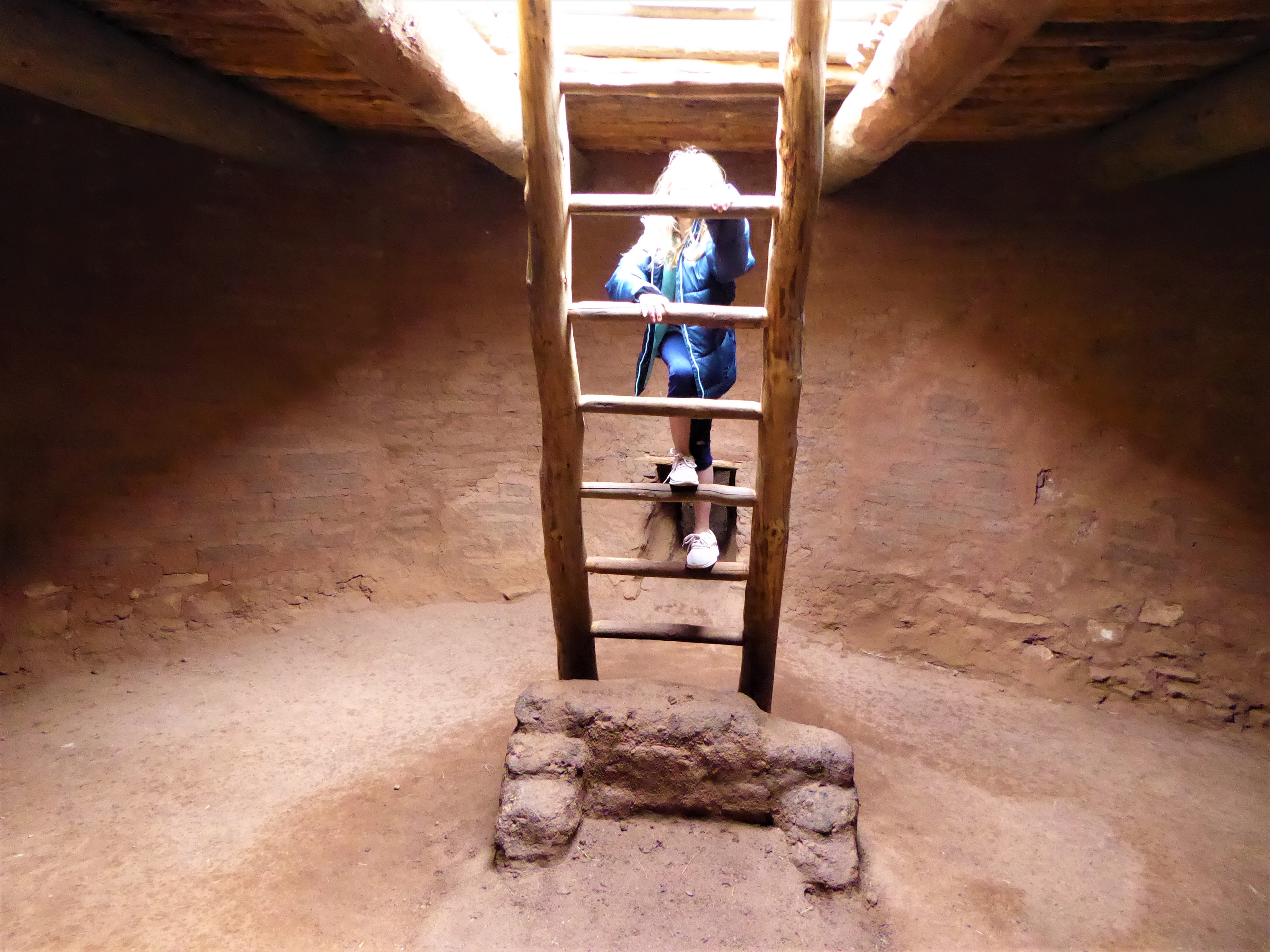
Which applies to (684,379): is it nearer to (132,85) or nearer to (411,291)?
(411,291)

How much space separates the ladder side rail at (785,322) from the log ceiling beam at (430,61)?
1.04 metres

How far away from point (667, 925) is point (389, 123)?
3.62 meters

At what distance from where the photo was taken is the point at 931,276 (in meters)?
3.95

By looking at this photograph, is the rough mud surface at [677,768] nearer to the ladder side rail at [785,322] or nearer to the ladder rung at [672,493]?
the ladder side rail at [785,322]

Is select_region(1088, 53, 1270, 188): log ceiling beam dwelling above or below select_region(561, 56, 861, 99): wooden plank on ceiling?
above

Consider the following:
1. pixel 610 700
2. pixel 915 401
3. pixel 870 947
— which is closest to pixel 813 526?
pixel 915 401

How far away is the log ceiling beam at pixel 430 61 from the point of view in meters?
2.21

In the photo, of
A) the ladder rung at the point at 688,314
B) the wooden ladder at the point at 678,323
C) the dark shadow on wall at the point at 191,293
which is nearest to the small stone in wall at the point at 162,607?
the dark shadow on wall at the point at 191,293

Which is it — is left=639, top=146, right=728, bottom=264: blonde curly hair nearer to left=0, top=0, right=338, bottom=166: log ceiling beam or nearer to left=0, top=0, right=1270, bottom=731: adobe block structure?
left=0, top=0, right=1270, bottom=731: adobe block structure

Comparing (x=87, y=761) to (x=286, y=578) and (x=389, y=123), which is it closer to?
(x=286, y=578)

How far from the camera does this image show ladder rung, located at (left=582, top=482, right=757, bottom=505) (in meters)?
2.39

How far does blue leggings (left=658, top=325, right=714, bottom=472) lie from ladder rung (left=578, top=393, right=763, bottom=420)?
26 centimetres

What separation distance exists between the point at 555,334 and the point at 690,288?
55cm

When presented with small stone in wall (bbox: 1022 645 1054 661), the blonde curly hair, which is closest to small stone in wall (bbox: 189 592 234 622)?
the blonde curly hair
